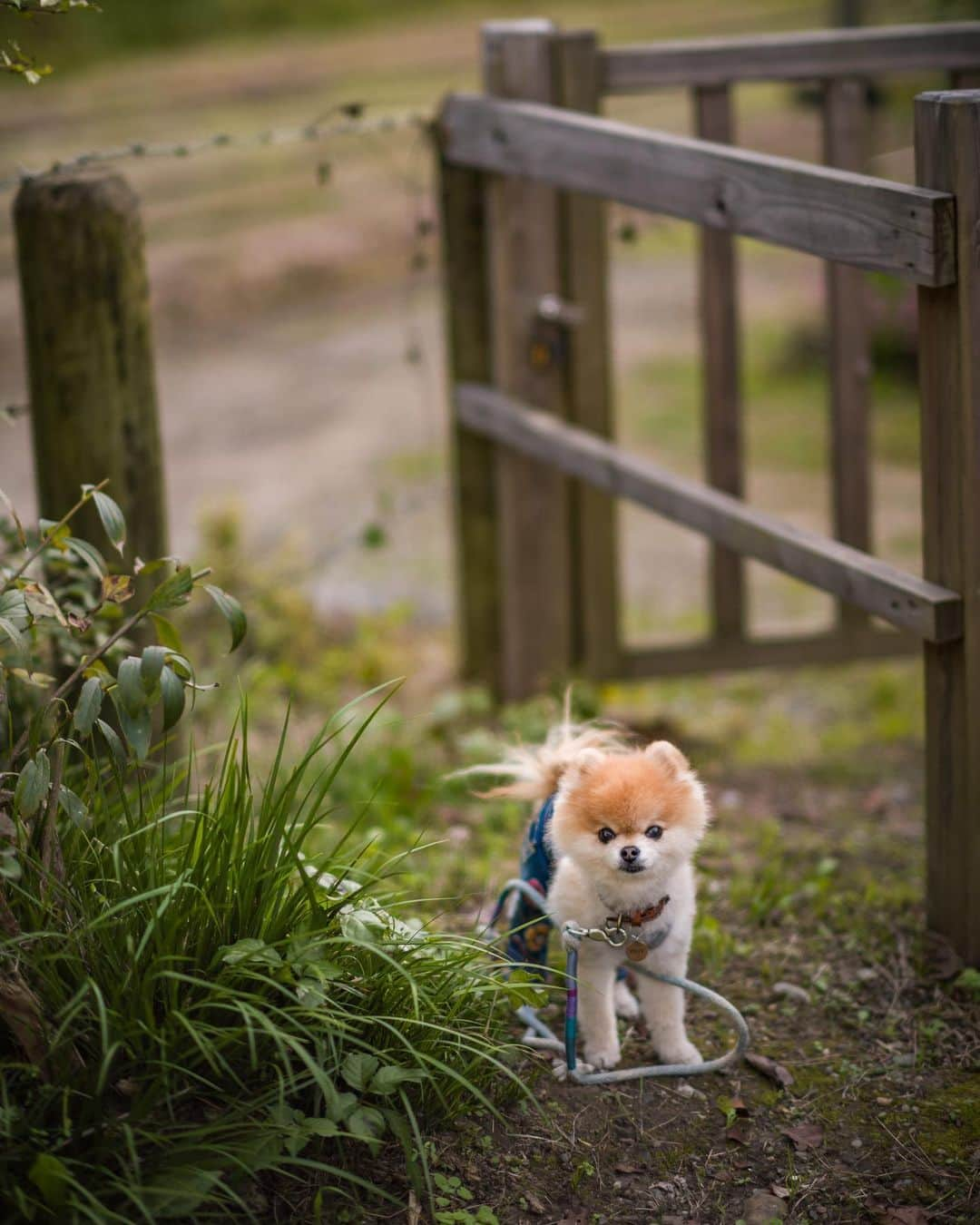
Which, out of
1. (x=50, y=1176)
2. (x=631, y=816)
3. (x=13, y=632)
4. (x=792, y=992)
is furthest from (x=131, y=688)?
(x=792, y=992)

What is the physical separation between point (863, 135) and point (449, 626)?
2475 mm

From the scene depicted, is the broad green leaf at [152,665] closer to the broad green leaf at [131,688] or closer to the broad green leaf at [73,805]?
the broad green leaf at [131,688]

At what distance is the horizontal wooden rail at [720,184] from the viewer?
246cm

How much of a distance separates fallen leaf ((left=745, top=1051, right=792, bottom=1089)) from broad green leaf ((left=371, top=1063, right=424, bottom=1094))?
27.0 inches

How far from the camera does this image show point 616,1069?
7.98 ft

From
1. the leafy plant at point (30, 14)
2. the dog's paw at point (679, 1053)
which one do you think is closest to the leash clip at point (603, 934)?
the dog's paw at point (679, 1053)

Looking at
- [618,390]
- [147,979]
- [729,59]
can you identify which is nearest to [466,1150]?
[147,979]

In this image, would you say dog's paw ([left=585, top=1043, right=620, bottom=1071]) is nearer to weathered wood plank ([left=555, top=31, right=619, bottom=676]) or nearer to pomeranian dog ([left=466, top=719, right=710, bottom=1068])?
pomeranian dog ([left=466, top=719, right=710, bottom=1068])

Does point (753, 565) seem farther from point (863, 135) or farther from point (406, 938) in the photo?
point (406, 938)

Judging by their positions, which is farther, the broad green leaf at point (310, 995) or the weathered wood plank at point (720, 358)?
the weathered wood plank at point (720, 358)

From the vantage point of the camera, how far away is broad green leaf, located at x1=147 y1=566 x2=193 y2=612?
7.00 ft

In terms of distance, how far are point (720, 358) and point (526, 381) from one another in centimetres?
56

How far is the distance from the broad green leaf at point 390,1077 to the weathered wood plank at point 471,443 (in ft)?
8.39

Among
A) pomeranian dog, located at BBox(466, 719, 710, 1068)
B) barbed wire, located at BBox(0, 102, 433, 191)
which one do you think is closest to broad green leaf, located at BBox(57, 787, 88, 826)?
pomeranian dog, located at BBox(466, 719, 710, 1068)
